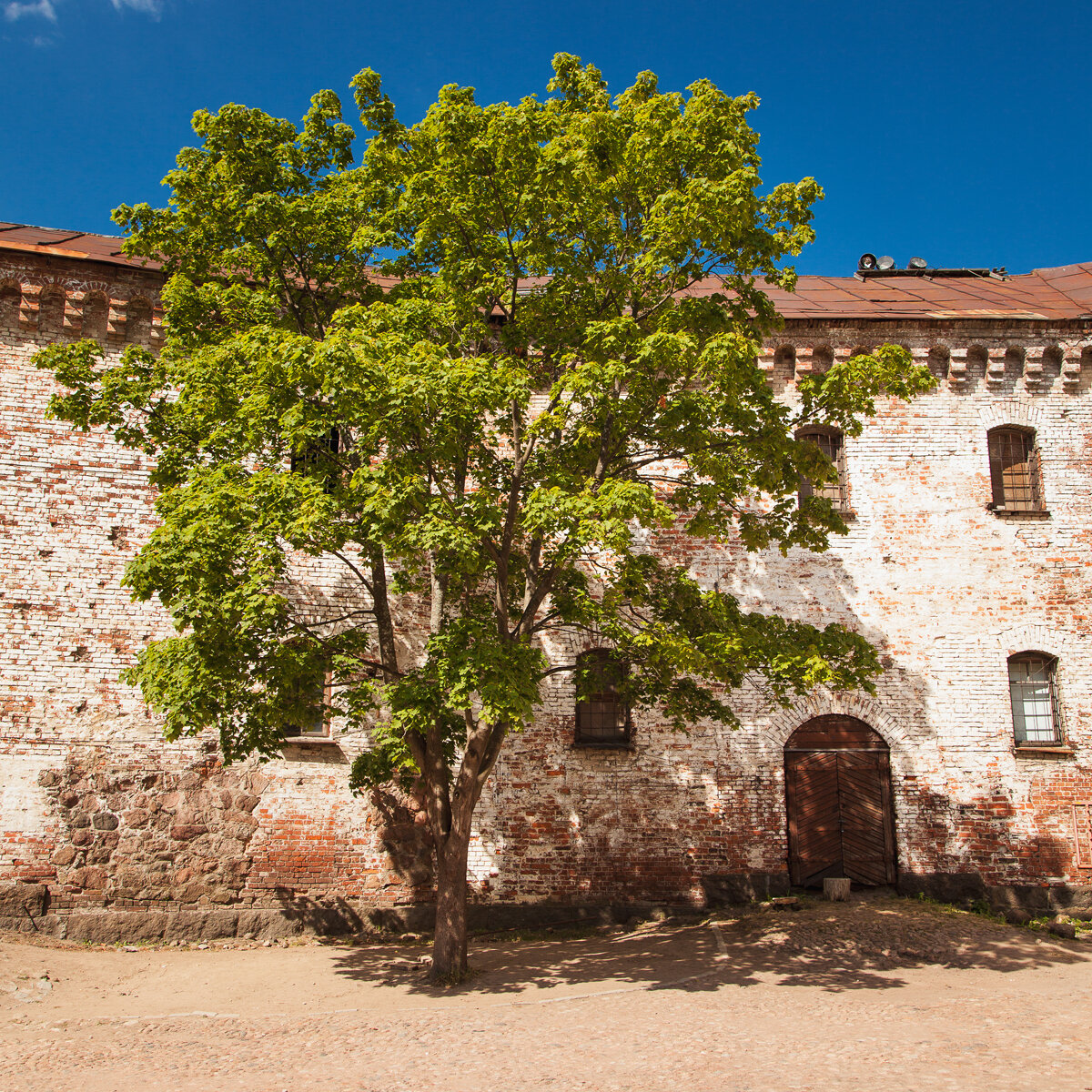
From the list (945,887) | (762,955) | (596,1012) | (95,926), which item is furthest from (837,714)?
(95,926)

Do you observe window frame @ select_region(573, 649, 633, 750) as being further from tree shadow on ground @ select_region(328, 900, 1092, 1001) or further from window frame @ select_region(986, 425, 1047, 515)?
window frame @ select_region(986, 425, 1047, 515)

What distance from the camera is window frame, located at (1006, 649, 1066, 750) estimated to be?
11914 millimetres

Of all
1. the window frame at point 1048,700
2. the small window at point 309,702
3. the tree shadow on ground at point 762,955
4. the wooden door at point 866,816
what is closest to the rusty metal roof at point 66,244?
the small window at point 309,702

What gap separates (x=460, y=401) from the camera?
776 centimetres

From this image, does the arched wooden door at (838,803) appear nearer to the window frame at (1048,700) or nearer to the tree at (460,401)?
the window frame at (1048,700)

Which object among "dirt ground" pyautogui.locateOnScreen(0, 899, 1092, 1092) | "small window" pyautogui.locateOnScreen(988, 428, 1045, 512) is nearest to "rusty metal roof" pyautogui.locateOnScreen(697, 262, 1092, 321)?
"small window" pyautogui.locateOnScreen(988, 428, 1045, 512)

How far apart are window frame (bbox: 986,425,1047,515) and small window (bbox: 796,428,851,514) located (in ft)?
6.66

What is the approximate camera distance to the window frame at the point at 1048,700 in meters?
11.9

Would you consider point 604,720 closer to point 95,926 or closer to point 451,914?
point 451,914

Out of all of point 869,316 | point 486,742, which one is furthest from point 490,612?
point 869,316

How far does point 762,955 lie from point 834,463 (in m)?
6.71

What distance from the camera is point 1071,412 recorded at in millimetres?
12898

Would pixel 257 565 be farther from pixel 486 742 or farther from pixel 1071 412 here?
pixel 1071 412

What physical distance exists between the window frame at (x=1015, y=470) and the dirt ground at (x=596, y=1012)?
5.69 metres
